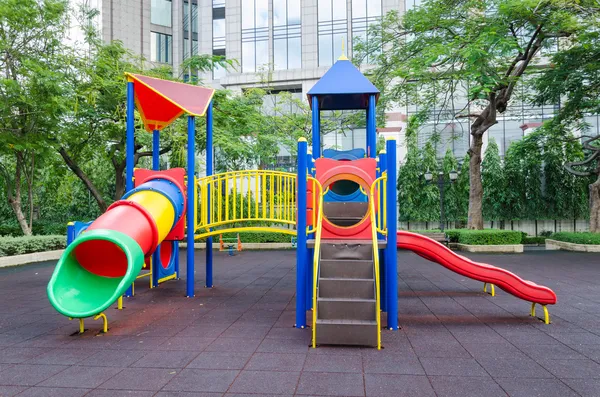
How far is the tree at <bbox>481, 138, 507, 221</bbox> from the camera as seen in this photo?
72.6 ft

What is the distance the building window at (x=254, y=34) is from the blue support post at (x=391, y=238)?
2432cm

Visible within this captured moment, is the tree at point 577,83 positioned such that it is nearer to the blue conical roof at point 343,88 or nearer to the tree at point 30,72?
the blue conical roof at point 343,88

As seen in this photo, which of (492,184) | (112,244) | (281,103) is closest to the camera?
(112,244)

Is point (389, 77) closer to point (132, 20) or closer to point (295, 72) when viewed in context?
point (295, 72)

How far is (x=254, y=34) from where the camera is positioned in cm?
2798

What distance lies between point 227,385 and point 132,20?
35408mm

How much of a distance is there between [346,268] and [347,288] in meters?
0.32

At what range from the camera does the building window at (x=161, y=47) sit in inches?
1367

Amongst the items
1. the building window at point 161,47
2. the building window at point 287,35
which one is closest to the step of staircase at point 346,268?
the building window at point 287,35

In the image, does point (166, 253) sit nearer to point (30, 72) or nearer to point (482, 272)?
point (482, 272)

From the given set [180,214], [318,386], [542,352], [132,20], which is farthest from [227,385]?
[132,20]

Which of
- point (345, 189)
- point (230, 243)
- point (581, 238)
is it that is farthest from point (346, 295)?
point (581, 238)

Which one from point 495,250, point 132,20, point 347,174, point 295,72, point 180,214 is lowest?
point 495,250

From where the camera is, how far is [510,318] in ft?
19.5
